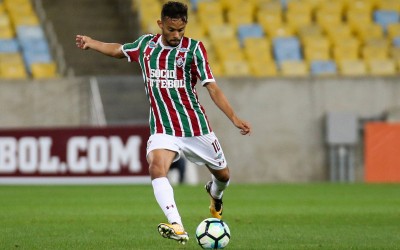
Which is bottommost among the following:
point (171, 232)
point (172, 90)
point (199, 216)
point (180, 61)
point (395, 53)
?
point (199, 216)

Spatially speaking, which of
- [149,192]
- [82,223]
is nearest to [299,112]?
[149,192]

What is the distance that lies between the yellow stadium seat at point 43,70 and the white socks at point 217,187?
12817mm

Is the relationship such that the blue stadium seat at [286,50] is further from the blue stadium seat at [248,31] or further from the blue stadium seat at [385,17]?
the blue stadium seat at [385,17]

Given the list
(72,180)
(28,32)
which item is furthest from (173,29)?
(28,32)

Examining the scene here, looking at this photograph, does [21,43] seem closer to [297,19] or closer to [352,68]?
[297,19]

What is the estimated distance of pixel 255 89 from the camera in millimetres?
23328

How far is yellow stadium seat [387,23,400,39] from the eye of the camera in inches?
995

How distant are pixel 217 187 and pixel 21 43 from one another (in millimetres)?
13800

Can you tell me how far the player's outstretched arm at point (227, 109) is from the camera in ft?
29.3

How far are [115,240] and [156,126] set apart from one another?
3.52 ft

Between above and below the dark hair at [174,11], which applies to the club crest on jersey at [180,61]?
below

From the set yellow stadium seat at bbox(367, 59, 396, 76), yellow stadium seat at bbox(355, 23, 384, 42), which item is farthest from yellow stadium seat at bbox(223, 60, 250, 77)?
yellow stadium seat at bbox(355, 23, 384, 42)

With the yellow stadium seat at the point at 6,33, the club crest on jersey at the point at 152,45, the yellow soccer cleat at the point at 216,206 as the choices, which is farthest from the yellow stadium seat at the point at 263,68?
the club crest on jersey at the point at 152,45

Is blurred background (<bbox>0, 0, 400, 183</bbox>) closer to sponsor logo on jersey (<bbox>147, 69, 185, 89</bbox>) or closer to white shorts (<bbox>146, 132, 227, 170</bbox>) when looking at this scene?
white shorts (<bbox>146, 132, 227, 170</bbox>)
